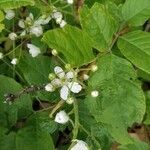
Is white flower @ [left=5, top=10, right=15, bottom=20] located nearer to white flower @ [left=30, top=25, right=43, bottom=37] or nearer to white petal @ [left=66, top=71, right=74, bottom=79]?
white flower @ [left=30, top=25, right=43, bottom=37]

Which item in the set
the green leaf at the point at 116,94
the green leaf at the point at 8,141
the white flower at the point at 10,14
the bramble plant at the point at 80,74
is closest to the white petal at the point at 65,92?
the bramble plant at the point at 80,74

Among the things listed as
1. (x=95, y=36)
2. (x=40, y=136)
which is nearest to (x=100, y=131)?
(x=40, y=136)

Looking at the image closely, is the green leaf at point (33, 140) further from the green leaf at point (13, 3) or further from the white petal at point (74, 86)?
the green leaf at point (13, 3)

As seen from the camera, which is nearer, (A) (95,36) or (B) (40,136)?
(A) (95,36)

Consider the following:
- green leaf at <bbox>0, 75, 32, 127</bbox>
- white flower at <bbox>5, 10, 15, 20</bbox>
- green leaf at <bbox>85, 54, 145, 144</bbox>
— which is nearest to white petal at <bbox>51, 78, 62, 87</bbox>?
green leaf at <bbox>85, 54, 145, 144</bbox>

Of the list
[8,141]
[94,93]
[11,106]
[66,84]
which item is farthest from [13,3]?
[8,141]

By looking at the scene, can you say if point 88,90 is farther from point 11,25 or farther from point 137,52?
point 11,25
